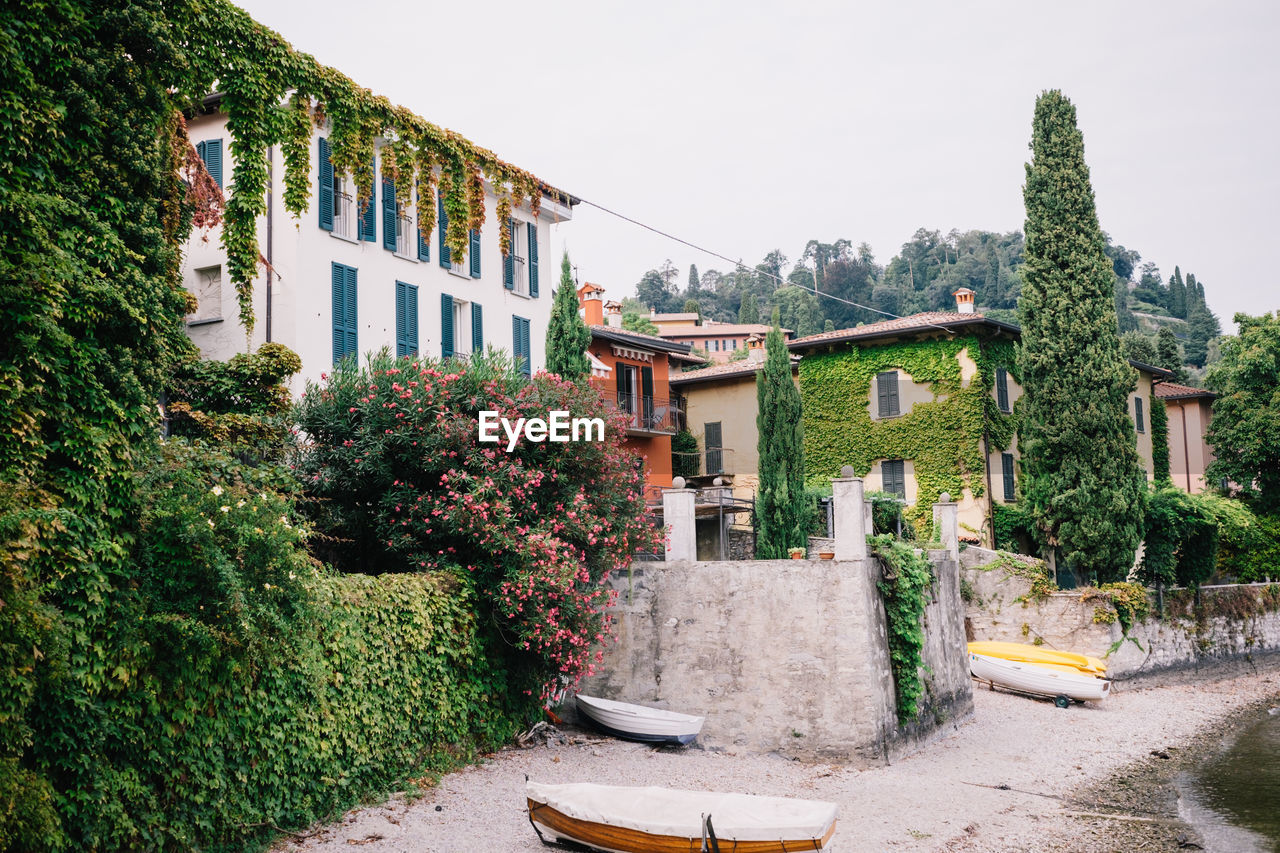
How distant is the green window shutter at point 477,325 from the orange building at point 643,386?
8608 millimetres

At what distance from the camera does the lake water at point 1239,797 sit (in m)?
14.9

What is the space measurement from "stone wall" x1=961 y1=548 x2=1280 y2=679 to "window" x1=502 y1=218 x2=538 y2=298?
13881 millimetres

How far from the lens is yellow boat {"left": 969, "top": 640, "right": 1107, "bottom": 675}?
24.3 meters

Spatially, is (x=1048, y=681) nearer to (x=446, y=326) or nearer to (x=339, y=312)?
(x=446, y=326)

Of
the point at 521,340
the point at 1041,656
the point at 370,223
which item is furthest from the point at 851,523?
the point at 370,223

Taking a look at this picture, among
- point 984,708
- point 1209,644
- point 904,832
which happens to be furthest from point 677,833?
→ point 1209,644

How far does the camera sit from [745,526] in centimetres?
3216

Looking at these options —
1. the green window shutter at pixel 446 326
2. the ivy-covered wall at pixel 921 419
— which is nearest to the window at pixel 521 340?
the green window shutter at pixel 446 326

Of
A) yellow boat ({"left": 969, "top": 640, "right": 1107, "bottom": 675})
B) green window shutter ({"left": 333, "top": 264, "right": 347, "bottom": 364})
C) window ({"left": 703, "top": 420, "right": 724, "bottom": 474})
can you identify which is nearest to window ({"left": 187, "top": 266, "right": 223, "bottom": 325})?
green window shutter ({"left": 333, "top": 264, "right": 347, "bottom": 364})

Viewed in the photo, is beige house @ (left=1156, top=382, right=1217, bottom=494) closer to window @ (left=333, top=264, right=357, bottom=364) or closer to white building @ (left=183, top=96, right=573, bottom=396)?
white building @ (left=183, top=96, right=573, bottom=396)

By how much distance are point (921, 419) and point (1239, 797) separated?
18165 mm

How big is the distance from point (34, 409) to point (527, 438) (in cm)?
746

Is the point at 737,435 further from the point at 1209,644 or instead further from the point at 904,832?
the point at 904,832

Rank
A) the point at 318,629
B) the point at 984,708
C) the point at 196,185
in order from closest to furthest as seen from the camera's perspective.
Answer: the point at 318,629
the point at 196,185
the point at 984,708
